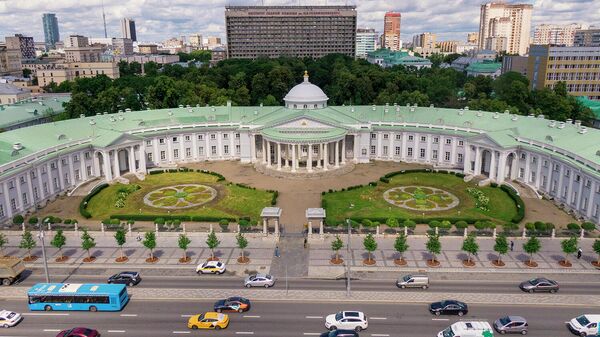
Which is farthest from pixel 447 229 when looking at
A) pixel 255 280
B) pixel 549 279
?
pixel 255 280

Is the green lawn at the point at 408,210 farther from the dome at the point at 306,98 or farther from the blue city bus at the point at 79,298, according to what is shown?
the blue city bus at the point at 79,298

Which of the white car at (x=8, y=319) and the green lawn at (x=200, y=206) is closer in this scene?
the white car at (x=8, y=319)

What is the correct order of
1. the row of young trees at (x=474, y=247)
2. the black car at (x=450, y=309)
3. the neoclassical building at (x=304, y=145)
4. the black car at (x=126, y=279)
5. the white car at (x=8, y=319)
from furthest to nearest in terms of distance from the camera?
the neoclassical building at (x=304, y=145) → the row of young trees at (x=474, y=247) → the black car at (x=126, y=279) → the black car at (x=450, y=309) → the white car at (x=8, y=319)

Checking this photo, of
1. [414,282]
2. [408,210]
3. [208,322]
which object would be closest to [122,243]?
[208,322]

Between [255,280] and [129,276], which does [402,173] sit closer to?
[255,280]

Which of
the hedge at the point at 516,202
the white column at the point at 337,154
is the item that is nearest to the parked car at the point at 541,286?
the hedge at the point at 516,202

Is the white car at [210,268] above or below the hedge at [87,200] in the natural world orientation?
below
